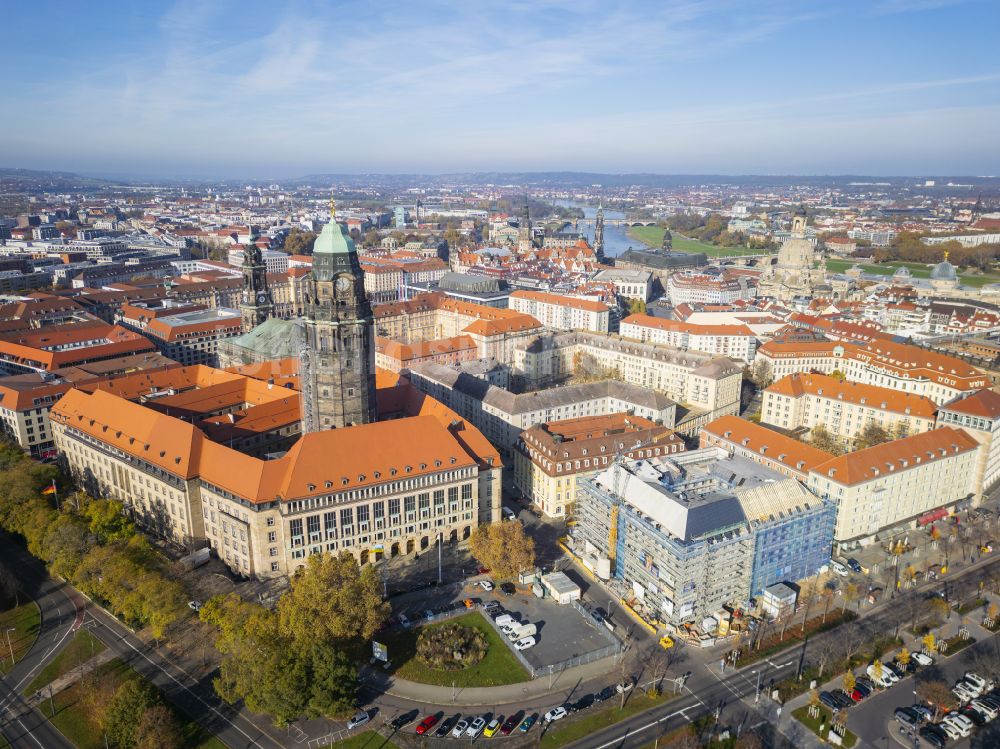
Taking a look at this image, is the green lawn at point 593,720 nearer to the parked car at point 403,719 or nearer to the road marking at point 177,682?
the parked car at point 403,719

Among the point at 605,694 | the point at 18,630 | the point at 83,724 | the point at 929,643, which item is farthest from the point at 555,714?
the point at 18,630

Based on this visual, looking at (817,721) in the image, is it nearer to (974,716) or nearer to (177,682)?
(974,716)

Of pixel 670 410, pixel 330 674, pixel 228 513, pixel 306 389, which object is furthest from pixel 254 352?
pixel 330 674

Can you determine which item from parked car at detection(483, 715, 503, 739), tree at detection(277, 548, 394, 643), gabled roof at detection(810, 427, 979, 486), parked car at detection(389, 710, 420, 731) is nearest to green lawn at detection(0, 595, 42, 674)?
tree at detection(277, 548, 394, 643)

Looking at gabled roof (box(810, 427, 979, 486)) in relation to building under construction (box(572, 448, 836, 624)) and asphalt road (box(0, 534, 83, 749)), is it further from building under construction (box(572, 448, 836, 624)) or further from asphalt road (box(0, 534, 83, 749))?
asphalt road (box(0, 534, 83, 749))

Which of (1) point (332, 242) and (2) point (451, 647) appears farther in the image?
(1) point (332, 242)

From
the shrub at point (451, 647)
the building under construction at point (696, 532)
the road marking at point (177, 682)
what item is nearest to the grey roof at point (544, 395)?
the building under construction at point (696, 532)
